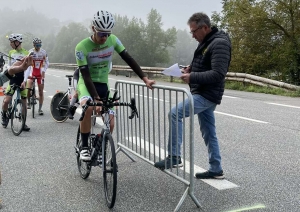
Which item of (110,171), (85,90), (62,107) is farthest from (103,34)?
(62,107)

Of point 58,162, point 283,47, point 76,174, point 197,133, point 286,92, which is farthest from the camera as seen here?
point 283,47

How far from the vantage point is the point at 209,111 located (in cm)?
464

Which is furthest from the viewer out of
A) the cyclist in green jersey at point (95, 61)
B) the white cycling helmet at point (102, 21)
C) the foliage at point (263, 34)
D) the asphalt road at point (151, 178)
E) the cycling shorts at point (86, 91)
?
the foliage at point (263, 34)

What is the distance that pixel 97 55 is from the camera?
4664 mm

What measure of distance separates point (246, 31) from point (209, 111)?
26.5 m

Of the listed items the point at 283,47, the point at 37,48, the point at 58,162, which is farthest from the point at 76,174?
the point at 283,47

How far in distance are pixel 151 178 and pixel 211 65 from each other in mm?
1718

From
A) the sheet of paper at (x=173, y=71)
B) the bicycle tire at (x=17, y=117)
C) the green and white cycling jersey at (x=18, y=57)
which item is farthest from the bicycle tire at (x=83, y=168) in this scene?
the green and white cycling jersey at (x=18, y=57)

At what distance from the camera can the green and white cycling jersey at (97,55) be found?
14.8 ft

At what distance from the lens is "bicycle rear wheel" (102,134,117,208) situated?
382cm

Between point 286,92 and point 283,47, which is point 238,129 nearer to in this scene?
point 286,92

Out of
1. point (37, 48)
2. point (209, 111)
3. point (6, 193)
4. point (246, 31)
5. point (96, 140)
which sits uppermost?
point (246, 31)

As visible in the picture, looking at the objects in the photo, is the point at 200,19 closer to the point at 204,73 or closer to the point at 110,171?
the point at 204,73

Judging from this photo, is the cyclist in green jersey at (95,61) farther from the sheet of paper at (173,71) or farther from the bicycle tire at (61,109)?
the bicycle tire at (61,109)
